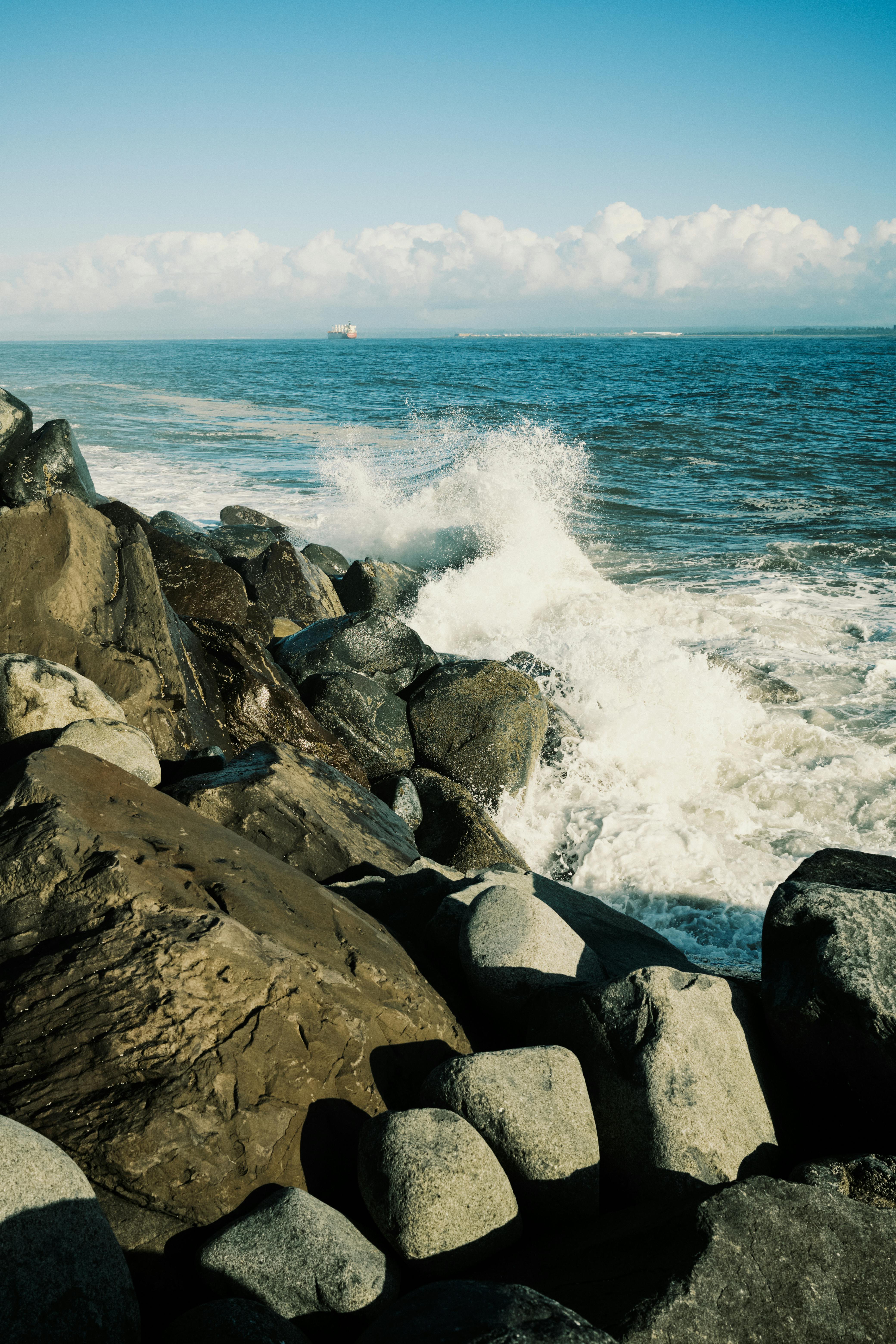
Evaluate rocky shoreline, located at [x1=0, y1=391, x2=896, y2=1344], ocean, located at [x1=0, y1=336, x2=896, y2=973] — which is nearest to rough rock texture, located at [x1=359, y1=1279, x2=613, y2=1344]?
rocky shoreline, located at [x1=0, y1=391, x2=896, y2=1344]

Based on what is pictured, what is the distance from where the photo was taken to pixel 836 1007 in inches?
103

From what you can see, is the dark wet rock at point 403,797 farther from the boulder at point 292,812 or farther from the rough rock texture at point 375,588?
the rough rock texture at point 375,588

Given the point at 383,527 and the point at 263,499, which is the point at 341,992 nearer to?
the point at 383,527

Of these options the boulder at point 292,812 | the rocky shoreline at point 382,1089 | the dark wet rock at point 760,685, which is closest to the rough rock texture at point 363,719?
the boulder at point 292,812

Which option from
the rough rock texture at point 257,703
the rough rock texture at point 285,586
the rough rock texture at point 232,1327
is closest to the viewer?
the rough rock texture at point 232,1327

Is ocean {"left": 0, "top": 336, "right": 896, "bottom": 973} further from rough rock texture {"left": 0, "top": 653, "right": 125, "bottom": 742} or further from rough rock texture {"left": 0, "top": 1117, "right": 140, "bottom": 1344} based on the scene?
rough rock texture {"left": 0, "top": 1117, "right": 140, "bottom": 1344}

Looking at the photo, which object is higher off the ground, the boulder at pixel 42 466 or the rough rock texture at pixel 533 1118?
the boulder at pixel 42 466

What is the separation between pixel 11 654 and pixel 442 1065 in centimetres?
269

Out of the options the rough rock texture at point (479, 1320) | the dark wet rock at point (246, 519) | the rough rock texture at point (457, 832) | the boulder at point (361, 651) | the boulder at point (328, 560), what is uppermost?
the dark wet rock at point (246, 519)

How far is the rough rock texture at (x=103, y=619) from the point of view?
447 centimetres

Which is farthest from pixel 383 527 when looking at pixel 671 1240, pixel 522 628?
pixel 671 1240

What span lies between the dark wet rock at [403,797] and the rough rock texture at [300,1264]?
332 centimetres

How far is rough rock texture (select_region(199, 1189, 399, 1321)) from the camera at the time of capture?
1913 mm

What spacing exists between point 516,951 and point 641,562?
10.3 m
